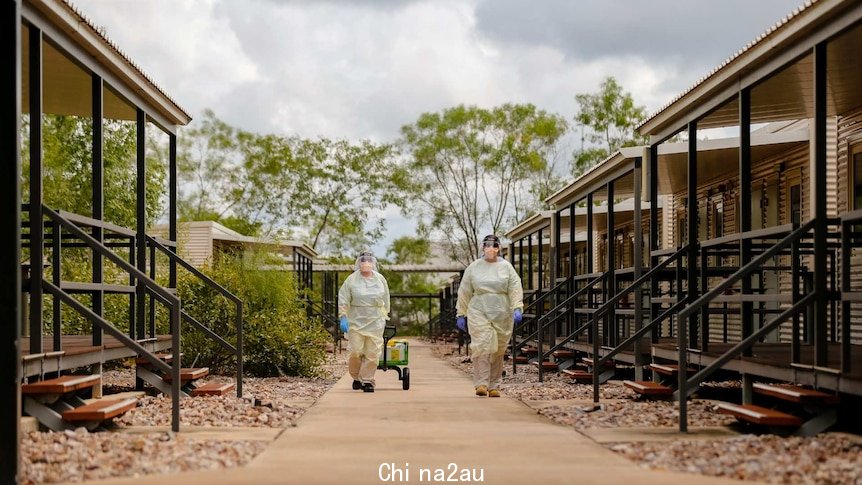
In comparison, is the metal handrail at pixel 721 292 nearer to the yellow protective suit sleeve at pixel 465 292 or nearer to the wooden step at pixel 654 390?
the wooden step at pixel 654 390

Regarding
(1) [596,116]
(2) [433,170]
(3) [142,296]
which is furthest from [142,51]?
(3) [142,296]

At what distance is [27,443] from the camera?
8.02 m

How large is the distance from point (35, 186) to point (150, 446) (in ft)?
8.39

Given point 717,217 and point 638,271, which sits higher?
point 717,217

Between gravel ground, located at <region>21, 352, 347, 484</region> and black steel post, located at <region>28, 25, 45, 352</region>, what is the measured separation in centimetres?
128

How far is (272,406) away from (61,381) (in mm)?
2880

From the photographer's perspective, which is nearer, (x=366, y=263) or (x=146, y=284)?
(x=146, y=284)

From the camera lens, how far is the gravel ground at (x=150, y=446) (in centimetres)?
718

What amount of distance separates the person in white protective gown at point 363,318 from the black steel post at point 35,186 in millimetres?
6028

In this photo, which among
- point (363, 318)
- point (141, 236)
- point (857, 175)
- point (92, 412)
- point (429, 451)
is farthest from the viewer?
point (857, 175)

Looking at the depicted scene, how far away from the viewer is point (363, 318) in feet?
49.9

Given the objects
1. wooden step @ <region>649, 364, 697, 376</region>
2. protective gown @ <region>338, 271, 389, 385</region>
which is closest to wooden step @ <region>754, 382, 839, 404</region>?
wooden step @ <region>649, 364, 697, 376</region>

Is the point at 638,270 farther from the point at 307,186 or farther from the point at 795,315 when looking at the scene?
the point at 307,186

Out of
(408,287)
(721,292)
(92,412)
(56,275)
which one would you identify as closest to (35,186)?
(56,275)
